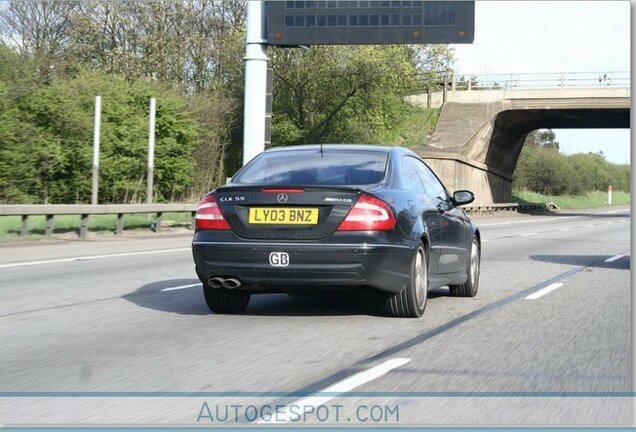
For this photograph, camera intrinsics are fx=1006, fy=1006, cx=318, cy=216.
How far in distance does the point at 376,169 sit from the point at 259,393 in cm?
348

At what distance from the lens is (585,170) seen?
93062 millimetres

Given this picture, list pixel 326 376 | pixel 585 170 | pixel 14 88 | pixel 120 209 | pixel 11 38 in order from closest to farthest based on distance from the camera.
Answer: pixel 326 376
pixel 120 209
pixel 14 88
pixel 11 38
pixel 585 170

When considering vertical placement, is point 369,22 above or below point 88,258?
above

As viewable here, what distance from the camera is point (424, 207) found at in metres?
8.91

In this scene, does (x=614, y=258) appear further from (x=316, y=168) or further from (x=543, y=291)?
(x=316, y=168)

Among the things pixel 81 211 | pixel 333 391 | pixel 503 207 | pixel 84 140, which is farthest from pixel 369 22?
pixel 503 207

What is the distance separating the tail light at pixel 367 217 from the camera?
25.8 feet

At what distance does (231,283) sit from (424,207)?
1943 millimetres

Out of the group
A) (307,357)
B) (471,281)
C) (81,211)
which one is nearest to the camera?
(307,357)

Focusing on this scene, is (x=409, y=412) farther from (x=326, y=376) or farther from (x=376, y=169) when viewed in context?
(x=376, y=169)

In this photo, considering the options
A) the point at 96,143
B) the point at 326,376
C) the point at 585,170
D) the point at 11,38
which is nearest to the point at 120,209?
the point at 96,143

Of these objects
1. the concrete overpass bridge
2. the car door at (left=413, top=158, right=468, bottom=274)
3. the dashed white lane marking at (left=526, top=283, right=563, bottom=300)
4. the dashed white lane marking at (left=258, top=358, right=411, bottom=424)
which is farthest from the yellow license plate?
the concrete overpass bridge

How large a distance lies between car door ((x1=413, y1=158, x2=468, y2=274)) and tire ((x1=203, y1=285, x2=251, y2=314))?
186 cm

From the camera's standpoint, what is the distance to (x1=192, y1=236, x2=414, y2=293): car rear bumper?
7.81 meters
